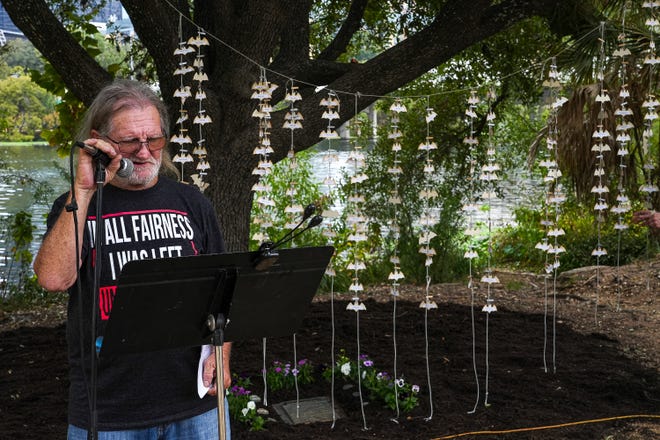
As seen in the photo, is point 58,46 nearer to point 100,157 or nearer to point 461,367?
point 461,367

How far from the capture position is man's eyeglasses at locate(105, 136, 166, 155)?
7.20 feet

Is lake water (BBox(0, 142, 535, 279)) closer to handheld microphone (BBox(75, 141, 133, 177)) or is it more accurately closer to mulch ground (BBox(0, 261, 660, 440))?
mulch ground (BBox(0, 261, 660, 440))

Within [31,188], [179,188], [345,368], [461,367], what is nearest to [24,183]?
[31,188]

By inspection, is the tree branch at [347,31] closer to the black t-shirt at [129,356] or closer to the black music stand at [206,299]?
the black t-shirt at [129,356]

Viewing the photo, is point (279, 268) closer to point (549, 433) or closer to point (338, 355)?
point (549, 433)

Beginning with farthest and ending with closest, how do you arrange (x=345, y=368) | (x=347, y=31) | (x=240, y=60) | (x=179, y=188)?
(x=347, y=31), (x=240, y=60), (x=345, y=368), (x=179, y=188)

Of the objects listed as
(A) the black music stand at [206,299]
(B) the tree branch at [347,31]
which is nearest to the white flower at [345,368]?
(A) the black music stand at [206,299]

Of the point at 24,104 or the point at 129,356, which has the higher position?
the point at 24,104

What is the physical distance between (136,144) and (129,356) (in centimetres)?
56

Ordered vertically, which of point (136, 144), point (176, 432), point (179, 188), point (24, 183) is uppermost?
point (24, 183)

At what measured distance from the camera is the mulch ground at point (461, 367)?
403 centimetres

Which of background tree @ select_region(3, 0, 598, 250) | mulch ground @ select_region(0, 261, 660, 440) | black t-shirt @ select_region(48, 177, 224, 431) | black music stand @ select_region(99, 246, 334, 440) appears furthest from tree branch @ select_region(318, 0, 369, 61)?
black music stand @ select_region(99, 246, 334, 440)

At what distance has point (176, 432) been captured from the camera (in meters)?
2.22

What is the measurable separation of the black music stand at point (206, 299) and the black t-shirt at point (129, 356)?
8.2 inches
